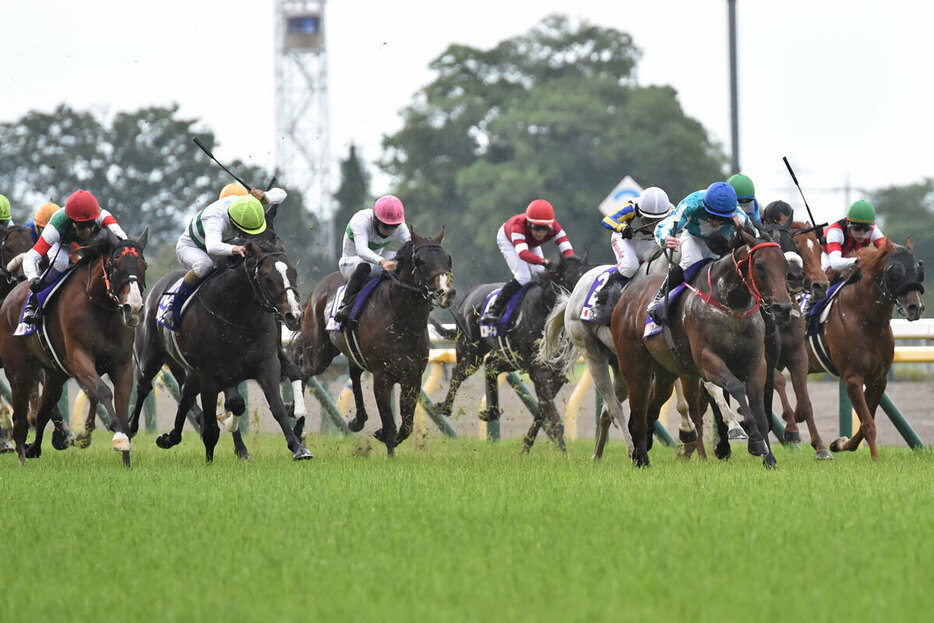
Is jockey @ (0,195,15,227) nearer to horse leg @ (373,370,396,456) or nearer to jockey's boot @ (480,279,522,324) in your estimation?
horse leg @ (373,370,396,456)

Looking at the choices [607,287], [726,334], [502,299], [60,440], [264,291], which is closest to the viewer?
[726,334]

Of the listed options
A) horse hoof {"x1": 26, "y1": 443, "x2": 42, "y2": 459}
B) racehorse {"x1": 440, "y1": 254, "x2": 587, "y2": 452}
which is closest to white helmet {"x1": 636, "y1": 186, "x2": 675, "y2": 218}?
racehorse {"x1": 440, "y1": 254, "x2": 587, "y2": 452}

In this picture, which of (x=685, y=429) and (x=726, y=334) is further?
(x=685, y=429)

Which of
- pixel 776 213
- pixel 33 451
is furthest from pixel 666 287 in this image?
pixel 33 451

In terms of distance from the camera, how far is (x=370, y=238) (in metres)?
12.5

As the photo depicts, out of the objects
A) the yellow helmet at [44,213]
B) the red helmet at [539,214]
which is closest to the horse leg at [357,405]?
the red helmet at [539,214]

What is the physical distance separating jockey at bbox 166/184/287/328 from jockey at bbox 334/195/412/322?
838mm

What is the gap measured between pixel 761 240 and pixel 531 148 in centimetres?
3847

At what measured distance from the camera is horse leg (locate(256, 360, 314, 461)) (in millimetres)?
10289

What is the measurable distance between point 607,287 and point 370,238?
218 cm

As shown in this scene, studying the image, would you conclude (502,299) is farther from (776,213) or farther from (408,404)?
(776,213)

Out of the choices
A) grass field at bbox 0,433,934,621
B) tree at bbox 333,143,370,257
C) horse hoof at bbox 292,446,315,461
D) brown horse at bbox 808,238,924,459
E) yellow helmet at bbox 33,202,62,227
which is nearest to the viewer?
grass field at bbox 0,433,934,621

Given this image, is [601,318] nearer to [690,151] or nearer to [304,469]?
[304,469]

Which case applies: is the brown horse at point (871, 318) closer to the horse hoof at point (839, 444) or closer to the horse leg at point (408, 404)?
the horse hoof at point (839, 444)
